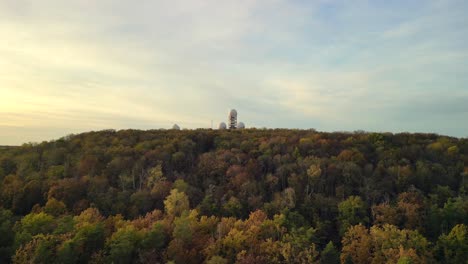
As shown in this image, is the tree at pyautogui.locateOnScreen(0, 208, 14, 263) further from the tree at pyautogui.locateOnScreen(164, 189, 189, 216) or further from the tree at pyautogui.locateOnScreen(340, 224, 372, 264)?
the tree at pyautogui.locateOnScreen(340, 224, 372, 264)

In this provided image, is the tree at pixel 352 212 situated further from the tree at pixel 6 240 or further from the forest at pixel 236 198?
the tree at pixel 6 240

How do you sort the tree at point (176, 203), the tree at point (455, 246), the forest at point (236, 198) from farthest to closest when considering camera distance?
the tree at point (176, 203) < the tree at point (455, 246) < the forest at point (236, 198)

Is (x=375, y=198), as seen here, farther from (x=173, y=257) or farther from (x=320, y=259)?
(x=173, y=257)

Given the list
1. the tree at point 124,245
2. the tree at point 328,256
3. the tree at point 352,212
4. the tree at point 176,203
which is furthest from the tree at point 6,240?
the tree at point 352,212

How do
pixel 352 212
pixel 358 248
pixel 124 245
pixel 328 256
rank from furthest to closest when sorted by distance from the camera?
pixel 352 212 < pixel 358 248 < pixel 328 256 < pixel 124 245

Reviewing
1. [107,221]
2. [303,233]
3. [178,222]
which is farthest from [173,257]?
[303,233]

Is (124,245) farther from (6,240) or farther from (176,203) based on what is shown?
(176,203)

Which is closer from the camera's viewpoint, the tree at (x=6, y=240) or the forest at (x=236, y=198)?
the tree at (x=6, y=240)

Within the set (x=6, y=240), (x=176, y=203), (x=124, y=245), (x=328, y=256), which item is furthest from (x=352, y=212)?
(x=6, y=240)

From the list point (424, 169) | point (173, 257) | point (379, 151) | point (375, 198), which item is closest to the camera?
point (173, 257)
